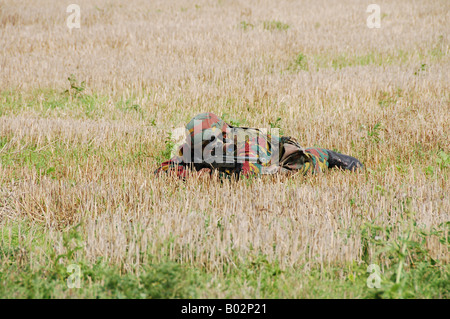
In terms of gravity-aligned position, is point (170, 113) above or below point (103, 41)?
below

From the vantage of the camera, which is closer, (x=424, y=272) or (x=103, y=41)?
(x=424, y=272)

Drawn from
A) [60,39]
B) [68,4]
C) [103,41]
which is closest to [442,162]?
[103,41]

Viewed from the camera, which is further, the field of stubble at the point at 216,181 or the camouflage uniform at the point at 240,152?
the camouflage uniform at the point at 240,152

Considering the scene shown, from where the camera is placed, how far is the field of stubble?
10.0ft

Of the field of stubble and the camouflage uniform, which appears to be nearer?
the field of stubble

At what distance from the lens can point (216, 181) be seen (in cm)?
458

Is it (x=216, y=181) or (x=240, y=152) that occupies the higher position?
(x=240, y=152)

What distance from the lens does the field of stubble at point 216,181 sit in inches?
120

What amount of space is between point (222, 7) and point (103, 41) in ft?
20.6

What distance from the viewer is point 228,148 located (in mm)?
4645
